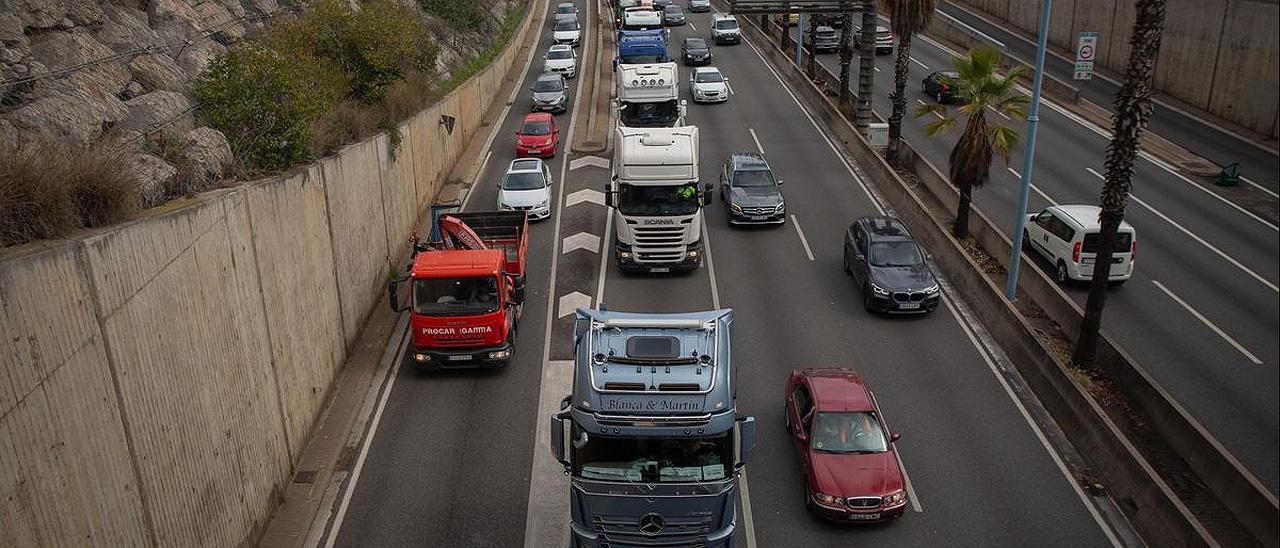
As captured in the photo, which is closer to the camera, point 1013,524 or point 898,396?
point 1013,524

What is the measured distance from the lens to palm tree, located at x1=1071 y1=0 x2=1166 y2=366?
58.8ft

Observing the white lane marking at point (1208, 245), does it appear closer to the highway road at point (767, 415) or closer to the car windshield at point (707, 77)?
the highway road at point (767, 415)

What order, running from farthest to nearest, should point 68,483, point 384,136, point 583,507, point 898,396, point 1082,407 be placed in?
point 384,136 < point 898,396 < point 1082,407 < point 583,507 < point 68,483

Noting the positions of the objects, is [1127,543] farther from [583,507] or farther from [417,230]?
[417,230]

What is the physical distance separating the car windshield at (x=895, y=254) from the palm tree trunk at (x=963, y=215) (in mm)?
4831

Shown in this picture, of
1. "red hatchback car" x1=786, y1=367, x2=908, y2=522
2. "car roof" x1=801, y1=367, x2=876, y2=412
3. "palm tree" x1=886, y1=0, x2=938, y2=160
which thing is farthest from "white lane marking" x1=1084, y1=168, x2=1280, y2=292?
"red hatchback car" x1=786, y1=367, x2=908, y2=522

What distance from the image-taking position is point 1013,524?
50.3 feet

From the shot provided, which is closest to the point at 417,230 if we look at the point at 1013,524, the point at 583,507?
the point at 583,507

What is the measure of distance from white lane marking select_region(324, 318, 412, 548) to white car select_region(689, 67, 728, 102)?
85.8 ft

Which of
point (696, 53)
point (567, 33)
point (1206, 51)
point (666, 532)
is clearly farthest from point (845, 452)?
point (567, 33)

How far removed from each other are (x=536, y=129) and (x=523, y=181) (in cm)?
745

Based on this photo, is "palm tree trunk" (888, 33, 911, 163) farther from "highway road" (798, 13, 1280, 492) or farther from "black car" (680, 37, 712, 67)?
"black car" (680, 37, 712, 67)

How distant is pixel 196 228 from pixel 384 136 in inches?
508

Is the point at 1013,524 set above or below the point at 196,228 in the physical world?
below
